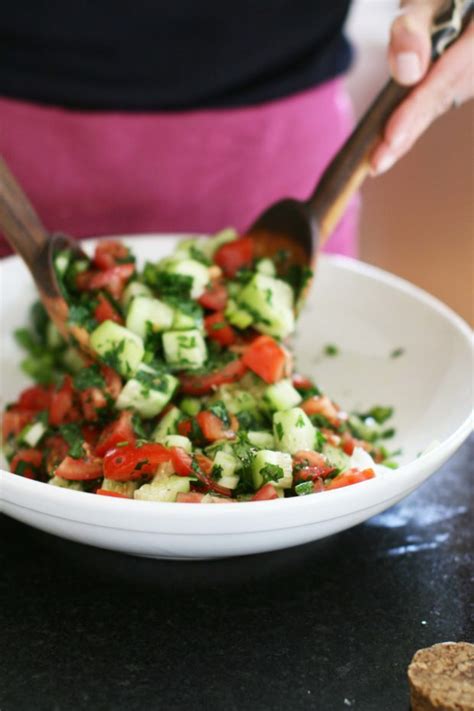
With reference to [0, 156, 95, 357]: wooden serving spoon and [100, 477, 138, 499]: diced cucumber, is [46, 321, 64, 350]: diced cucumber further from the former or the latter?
[100, 477, 138, 499]: diced cucumber

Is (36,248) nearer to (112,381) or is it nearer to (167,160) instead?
(112,381)

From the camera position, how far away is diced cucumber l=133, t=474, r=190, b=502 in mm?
1053

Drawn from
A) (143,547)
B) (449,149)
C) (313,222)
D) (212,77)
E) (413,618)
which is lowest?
(449,149)

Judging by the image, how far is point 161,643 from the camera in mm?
1036

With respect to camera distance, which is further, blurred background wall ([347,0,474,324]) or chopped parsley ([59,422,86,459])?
blurred background wall ([347,0,474,324])

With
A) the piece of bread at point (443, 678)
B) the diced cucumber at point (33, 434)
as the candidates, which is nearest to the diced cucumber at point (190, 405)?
the diced cucumber at point (33, 434)

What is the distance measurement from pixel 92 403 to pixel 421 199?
2.53m

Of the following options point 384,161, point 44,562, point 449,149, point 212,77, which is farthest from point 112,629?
point 449,149

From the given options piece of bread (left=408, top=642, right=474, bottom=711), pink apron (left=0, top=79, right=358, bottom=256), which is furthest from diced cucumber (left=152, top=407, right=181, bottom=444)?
pink apron (left=0, top=79, right=358, bottom=256)

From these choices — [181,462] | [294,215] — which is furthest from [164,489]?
[294,215]

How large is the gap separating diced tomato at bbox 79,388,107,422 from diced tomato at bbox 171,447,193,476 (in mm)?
221

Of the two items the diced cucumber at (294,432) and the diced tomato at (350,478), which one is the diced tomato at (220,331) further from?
the diced tomato at (350,478)

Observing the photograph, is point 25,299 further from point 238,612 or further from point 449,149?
point 449,149

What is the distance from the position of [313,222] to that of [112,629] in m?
0.78
